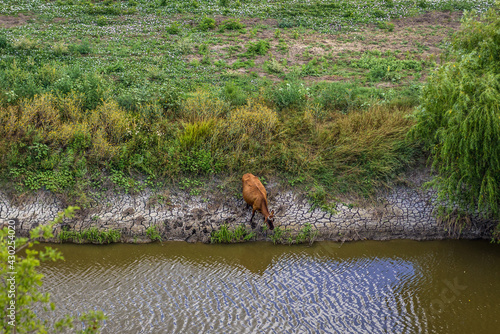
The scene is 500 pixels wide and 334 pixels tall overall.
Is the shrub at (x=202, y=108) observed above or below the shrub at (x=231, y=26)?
below

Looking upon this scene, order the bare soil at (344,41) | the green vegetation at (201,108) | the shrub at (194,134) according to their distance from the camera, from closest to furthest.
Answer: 1. the green vegetation at (201,108)
2. the shrub at (194,134)
3. the bare soil at (344,41)

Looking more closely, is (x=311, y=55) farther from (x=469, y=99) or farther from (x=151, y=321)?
(x=151, y=321)

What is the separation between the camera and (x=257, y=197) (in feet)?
38.1

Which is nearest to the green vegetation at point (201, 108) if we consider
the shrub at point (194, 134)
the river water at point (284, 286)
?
the shrub at point (194, 134)

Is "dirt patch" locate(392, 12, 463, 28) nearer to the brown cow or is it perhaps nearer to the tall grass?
the tall grass

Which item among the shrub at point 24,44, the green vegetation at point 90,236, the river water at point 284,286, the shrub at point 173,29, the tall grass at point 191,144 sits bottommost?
the river water at point 284,286

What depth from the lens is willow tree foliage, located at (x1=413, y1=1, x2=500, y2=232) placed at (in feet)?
31.2

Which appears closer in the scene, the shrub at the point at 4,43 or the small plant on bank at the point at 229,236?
the small plant on bank at the point at 229,236

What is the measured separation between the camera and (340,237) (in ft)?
39.0

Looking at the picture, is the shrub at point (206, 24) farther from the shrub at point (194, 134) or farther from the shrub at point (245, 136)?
the shrub at point (194, 134)

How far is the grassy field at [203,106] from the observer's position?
1262cm

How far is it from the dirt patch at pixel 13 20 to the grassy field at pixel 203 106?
0.34 ft

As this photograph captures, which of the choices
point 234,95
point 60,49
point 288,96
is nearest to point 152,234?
point 234,95

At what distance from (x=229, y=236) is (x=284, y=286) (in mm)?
2524
